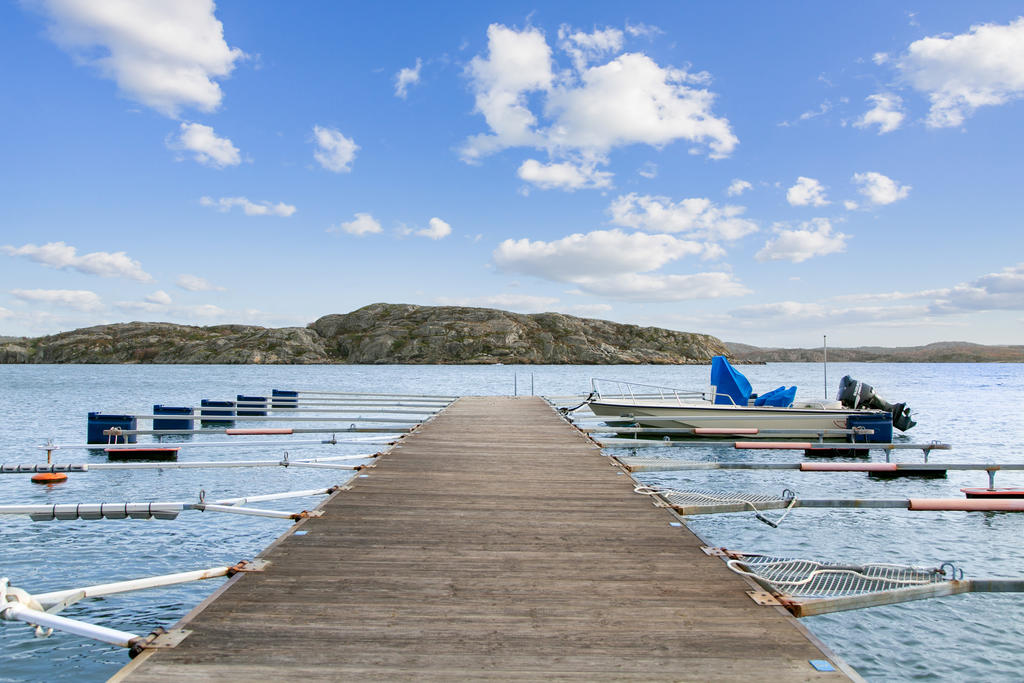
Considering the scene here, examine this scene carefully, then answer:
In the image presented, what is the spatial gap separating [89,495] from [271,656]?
13.0 m

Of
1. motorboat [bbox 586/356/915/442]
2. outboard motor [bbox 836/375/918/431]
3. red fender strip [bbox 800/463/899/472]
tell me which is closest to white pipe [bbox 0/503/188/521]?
red fender strip [bbox 800/463/899/472]

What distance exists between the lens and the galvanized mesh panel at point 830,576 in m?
5.15

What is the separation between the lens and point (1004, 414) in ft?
132

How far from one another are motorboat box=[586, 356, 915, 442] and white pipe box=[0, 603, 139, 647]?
55.5ft

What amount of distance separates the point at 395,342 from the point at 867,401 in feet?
508

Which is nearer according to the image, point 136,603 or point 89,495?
point 136,603

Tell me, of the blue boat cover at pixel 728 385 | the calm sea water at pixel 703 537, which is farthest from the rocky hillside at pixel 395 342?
the calm sea water at pixel 703 537

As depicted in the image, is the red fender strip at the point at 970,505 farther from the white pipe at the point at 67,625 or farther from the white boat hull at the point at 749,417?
the white boat hull at the point at 749,417

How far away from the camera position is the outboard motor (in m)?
22.2

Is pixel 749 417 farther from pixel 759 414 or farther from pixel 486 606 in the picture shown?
pixel 486 606

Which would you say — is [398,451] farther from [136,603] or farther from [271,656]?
[271,656]

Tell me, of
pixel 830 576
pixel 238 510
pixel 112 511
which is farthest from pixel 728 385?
pixel 112 511

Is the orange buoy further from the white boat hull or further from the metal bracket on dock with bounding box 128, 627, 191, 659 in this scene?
the white boat hull

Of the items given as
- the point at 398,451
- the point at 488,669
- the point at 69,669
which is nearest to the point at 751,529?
the point at 398,451
